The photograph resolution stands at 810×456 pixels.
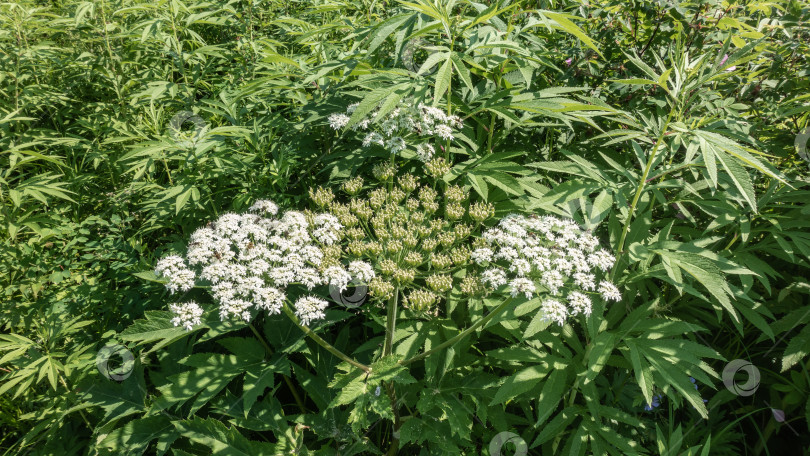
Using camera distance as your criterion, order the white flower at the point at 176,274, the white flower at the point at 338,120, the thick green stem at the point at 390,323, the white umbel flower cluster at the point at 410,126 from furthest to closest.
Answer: the white flower at the point at 338,120
the white umbel flower cluster at the point at 410,126
the thick green stem at the point at 390,323
the white flower at the point at 176,274

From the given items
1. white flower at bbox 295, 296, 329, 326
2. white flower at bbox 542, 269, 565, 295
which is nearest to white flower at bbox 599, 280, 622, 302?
white flower at bbox 542, 269, 565, 295

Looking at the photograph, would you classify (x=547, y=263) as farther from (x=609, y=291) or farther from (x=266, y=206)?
(x=266, y=206)

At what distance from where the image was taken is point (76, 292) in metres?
4.08

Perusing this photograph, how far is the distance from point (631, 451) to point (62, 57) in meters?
7.01

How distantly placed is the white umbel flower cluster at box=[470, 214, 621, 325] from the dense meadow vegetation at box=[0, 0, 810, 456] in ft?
0.08

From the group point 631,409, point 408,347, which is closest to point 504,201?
point 408,347

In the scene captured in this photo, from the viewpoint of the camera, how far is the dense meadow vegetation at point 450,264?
2908mm

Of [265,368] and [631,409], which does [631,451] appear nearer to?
[631,409]

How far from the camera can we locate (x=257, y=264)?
9.52 feet

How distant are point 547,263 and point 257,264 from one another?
5.67ft

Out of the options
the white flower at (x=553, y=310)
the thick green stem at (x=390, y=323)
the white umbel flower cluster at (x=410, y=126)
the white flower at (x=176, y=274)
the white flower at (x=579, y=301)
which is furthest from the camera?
the white umbel flower cluster at (x=410, y=126)

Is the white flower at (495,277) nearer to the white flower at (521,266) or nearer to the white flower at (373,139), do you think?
the white flower at (521,266)

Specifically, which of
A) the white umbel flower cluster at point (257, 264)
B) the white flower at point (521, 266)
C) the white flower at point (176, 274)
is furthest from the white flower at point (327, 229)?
the white flower at point (521, 266)

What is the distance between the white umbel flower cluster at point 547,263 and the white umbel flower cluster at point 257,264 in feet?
2.73
